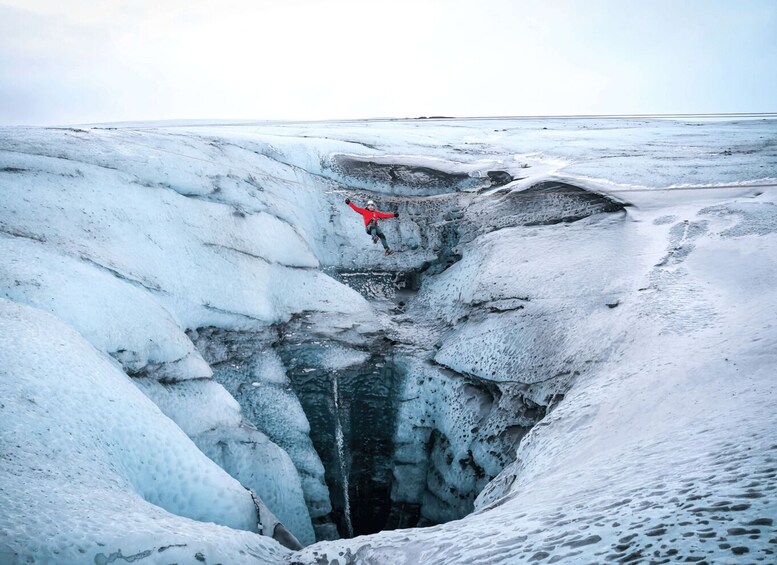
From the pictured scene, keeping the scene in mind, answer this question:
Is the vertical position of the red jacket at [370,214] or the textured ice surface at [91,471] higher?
the red jacket at [370,214]

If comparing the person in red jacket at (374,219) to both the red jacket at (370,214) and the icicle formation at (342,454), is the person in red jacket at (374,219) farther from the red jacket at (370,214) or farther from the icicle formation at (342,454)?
the icicle formation at (342,454)

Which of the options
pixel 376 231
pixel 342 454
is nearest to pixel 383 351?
pixel 342 454

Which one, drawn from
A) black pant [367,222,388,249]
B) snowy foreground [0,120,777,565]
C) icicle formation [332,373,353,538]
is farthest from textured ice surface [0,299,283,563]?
black pant [367,222,388,249]

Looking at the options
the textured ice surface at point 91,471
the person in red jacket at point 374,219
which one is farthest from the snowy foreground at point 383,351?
the person in red jacket at point 374,219

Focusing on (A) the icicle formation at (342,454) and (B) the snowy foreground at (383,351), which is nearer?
(B) the snowy foreground at (383,351)

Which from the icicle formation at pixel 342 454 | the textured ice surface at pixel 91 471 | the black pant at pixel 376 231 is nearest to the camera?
the textured ice surface at pixel 91 471

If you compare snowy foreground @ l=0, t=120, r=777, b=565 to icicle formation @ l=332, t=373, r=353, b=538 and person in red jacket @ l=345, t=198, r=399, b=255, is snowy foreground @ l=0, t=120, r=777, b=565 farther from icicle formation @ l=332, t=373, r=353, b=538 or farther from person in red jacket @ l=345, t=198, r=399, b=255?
person in red jacket @ l=345, t=198, r=399, b=255

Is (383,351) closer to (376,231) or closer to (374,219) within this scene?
(376,231)
